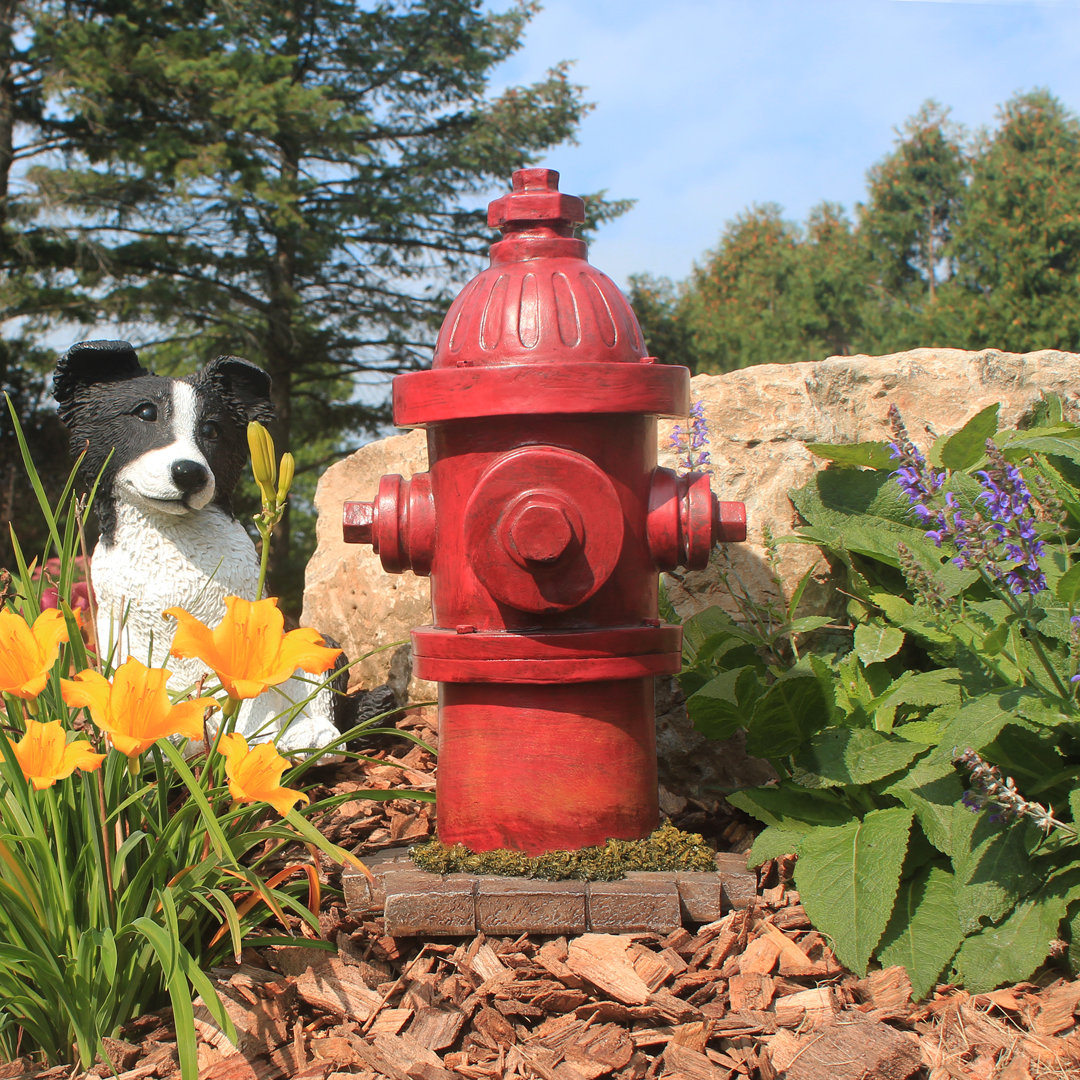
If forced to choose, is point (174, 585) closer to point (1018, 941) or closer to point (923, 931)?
point (923, 931)

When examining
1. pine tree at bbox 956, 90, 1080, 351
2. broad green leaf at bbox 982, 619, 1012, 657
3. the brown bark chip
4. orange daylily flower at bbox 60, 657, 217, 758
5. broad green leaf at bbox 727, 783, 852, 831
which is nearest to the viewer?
orange daylily flower at bbox 60, 657, 217, 758

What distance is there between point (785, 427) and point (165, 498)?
67.5 inches

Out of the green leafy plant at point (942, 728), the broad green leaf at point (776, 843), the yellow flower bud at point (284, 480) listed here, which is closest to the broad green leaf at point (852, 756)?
the green leafy plant at point (942, 728)

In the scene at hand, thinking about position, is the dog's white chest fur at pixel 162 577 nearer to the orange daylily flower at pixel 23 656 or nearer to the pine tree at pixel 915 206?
the orange daylily flower at pixel 23 656

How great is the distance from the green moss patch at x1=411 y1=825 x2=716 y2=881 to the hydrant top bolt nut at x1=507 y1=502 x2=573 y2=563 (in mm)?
600

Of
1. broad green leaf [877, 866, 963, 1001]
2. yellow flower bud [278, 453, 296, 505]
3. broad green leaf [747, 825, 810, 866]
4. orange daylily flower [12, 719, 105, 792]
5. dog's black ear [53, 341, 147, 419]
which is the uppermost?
dog's black ear [53, 341, 147, 419]

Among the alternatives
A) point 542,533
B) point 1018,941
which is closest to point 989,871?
point 1018,941

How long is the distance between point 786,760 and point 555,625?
674 millimetres

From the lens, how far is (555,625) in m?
2.08

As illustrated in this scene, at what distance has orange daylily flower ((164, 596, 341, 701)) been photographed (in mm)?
1555

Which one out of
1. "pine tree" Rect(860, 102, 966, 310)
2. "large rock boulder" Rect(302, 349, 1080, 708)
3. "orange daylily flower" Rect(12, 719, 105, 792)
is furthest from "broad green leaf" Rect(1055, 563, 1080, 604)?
"pine tree" Rect(860, 102, 966, 310)

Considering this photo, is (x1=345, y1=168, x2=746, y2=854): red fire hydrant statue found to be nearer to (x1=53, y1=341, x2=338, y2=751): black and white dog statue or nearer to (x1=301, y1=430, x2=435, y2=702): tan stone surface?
(x1=53, y1=341, x2=338, y2=751): black and white dog statue

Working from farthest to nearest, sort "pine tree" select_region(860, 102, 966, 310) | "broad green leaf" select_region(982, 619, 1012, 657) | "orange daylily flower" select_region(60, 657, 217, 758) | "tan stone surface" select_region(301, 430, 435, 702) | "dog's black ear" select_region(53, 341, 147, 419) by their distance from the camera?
"pine tree" select_region(860, 102, 966, 310) < "tan stone surface" select_region(301, 430, 435, 702) < "dog's black ear" select_region(53, 341, 147, 419) < "broad green leaf" select_region(982, 619, 1012, 657) < "orange daylily flower" select_region(60, 657, 217, 758)

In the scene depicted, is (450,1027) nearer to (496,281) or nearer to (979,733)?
(979,733)
